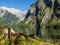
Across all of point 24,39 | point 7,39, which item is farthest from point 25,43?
point 7,39

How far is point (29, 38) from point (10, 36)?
86cm

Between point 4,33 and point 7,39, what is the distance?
1.79ft

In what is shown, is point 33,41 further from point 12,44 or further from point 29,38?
point 12,44

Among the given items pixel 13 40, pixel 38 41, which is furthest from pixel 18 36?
pixel 38 41

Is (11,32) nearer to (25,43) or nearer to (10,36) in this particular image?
(10,36)

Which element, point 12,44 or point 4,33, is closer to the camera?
point 12,44

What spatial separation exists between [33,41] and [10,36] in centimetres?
106

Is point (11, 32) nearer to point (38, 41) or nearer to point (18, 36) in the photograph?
point (18, 36)

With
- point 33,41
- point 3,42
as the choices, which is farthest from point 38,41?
point 3,42

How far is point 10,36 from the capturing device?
974 centimetres

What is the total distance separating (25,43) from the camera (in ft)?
31.4

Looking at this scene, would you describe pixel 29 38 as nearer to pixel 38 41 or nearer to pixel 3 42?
pixel 38 41

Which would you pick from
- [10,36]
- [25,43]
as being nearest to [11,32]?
[10,36]

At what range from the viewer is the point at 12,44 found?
9367 millimetres
